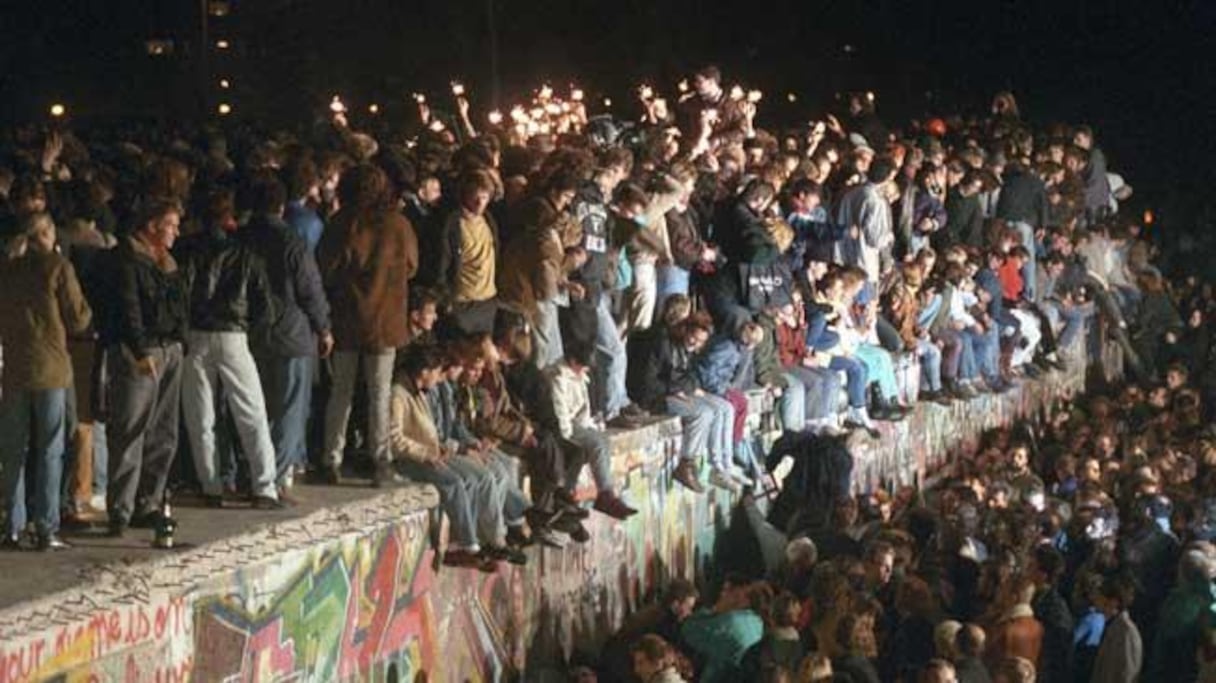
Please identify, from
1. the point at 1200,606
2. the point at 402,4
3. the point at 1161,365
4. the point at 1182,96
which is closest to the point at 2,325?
the point at 1200,606

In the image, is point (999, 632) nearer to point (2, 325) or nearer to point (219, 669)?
point (219, 669)

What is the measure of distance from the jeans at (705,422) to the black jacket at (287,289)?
497 centimetres

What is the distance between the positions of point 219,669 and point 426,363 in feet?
9.22

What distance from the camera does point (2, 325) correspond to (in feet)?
39.4

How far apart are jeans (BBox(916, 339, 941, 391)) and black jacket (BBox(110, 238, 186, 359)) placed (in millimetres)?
12032

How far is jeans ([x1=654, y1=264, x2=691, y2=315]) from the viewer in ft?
59.7

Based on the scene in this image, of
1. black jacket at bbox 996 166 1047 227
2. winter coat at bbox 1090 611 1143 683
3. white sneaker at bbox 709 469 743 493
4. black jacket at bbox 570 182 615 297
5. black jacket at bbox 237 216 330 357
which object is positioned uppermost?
black jacket at bbox 996 166 1047 227

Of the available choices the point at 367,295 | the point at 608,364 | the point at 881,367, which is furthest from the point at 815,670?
the point at 881,367

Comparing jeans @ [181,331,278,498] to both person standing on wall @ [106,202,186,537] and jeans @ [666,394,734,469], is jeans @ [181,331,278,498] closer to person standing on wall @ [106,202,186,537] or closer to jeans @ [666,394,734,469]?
Answer: person standing on wall @ [106,202,186,537]

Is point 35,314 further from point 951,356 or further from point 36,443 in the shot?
point 951,356

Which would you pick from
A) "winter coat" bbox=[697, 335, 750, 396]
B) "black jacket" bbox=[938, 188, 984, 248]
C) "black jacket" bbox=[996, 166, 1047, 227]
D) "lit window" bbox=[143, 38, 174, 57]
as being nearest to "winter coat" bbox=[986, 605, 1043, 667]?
"winter coat" bbox=[697, 335, 750, 396]

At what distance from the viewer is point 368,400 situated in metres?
14.4

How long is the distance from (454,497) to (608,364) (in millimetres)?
2820

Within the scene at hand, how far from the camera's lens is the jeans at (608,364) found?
17.1m
